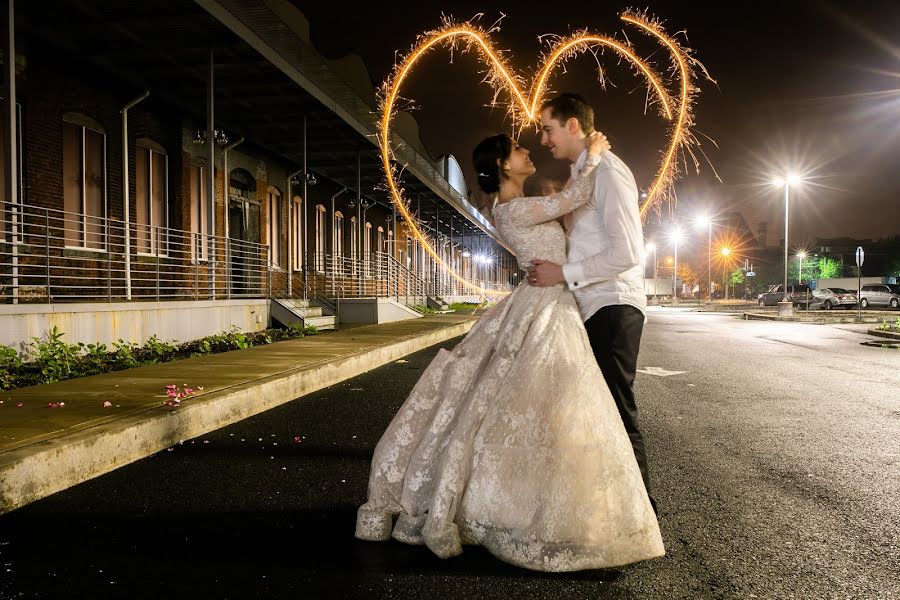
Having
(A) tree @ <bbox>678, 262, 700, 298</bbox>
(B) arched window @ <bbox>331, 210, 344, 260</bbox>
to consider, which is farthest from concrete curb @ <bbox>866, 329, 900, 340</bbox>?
(A) tree @ <bbox>678, 262, 700, 298</bbox>

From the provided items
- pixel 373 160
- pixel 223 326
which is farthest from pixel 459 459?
pixel 373 160

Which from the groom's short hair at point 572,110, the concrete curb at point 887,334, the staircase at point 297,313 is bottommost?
the concrete curb at point 887,334

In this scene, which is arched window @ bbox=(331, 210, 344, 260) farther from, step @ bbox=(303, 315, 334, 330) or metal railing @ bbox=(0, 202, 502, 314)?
step @ bbox=(303, 315, 334, 330)

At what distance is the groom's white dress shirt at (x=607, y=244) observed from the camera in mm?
3053

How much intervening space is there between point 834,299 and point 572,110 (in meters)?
47.4

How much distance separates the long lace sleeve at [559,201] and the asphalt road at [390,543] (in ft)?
5.24

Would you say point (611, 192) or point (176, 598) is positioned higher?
point (611, 192)

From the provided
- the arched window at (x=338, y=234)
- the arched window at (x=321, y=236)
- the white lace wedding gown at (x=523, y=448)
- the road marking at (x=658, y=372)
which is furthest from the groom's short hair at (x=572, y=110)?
the arched window at (x=338, y=234)

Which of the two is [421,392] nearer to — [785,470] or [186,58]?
[785,470]

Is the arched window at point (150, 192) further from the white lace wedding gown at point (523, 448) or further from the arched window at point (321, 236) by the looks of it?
the white lace wedding gown at point (523, 448)

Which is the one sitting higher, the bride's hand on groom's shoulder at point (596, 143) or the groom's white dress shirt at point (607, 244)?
the bride's hand on groom's shoulder at point (596, 143)

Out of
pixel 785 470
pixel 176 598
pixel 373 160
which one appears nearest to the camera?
pixel 176 598

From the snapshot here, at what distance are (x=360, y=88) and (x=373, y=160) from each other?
6175 mm

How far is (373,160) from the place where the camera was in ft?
74.9
